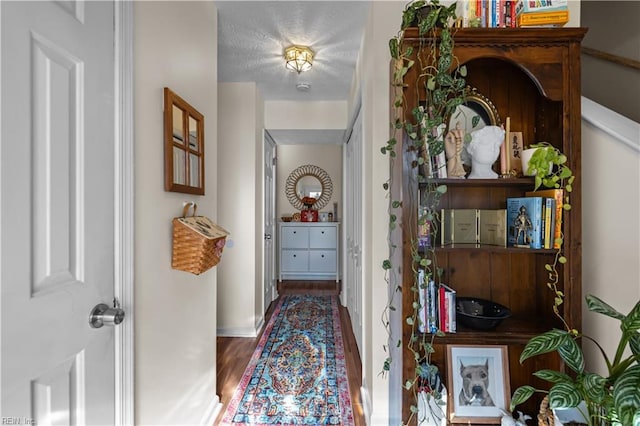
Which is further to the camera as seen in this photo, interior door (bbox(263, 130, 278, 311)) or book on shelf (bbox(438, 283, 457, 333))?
interior door (bbox(263, 130, 278, 311))

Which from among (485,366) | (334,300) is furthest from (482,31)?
(334,300)

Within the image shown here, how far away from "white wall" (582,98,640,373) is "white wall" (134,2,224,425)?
1800mm

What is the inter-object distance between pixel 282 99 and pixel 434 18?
274cm

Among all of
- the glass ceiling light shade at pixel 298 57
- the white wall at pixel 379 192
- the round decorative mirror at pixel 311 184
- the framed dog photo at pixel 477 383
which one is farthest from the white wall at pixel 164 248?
the round decorative mirror at pixel 311 184

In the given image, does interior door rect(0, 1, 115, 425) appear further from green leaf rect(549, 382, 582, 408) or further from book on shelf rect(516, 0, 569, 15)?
book on shelf rect(516, 0, 569, 15)

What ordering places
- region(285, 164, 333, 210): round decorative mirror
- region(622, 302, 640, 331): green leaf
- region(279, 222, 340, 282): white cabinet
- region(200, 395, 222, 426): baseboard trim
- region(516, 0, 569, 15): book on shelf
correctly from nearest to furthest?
region(622, 302, 640, 331): green leaf, region(516, 0, 569, 15): book on shelf, region(200, 395, 222, 426): baseboard trim, region(279, 222, 340, 282): white cabinet, region(285, 164, 333, 210): round decorative mirror

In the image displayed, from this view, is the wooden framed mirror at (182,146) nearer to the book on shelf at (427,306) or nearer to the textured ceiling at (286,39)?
the textured ceiling at (286,39)

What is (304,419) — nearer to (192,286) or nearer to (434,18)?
(192,286)

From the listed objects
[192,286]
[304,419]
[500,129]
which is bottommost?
[304,419]

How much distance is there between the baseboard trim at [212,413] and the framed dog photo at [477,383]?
1321 mm

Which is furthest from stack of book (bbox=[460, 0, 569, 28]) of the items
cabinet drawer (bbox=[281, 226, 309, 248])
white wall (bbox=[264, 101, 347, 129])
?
cabinet drawer (bbox=[281, 226, 309, 248])

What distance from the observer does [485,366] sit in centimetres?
137

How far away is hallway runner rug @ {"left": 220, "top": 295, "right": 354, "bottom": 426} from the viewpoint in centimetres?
194

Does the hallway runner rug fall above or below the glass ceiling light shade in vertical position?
below
